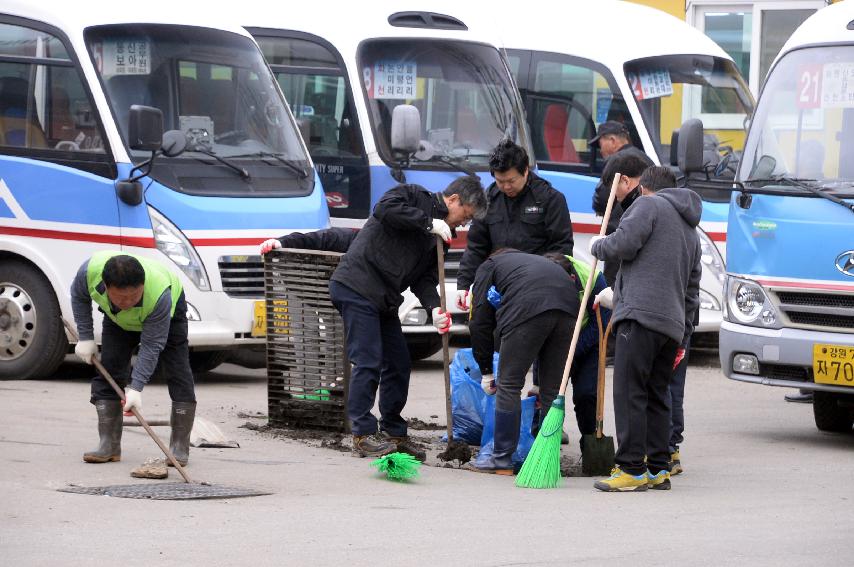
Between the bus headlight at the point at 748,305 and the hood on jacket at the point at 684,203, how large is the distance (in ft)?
6.01

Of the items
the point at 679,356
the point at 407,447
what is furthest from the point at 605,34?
the point at 679,356

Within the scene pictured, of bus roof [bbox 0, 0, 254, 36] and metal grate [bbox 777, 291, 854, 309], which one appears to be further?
bus roof [bbox 0, 0, 254, 36]

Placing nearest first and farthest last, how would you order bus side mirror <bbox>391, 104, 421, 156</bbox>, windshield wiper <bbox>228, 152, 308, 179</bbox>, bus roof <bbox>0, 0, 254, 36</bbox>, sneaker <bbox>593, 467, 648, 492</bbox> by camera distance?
sneaker <bbox>593, 467, 648, 492</bbox>, bus roof <bbox>0, 0, 254, 36</bbox>, windshield wiper <bbox>228, 152, 308, 179</bbox>, bus side mirror <bbox>391, 104, 421, 156</bbox>

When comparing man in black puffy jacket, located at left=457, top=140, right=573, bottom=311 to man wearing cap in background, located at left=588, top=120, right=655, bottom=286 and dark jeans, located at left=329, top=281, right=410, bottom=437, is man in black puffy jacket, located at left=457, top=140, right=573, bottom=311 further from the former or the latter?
dark jeans, located at left=329, top=281, right=410, bottom=437

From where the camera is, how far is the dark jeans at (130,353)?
30.0ft

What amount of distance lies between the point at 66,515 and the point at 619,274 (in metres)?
3.08

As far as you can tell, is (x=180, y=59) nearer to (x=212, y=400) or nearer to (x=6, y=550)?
(x=212, y=400)

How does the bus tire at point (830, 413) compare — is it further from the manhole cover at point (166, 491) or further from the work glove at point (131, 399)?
the work glove at point (131, 399)

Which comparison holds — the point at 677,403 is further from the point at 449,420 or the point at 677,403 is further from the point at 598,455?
the point at 449,420

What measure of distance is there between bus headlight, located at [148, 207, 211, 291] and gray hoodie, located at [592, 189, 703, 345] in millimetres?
4385

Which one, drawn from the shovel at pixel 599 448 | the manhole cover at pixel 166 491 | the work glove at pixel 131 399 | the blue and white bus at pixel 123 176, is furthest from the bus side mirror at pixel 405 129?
the manhole cover at pixel 166 491

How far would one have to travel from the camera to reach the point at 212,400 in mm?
12117

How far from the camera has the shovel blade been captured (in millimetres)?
9461

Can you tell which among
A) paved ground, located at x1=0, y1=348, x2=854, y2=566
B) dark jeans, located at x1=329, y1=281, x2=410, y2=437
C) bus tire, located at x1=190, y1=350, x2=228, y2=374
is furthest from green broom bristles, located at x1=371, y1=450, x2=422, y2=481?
bus tire, located at x1=190, y1=350, x2=228, y2=374
